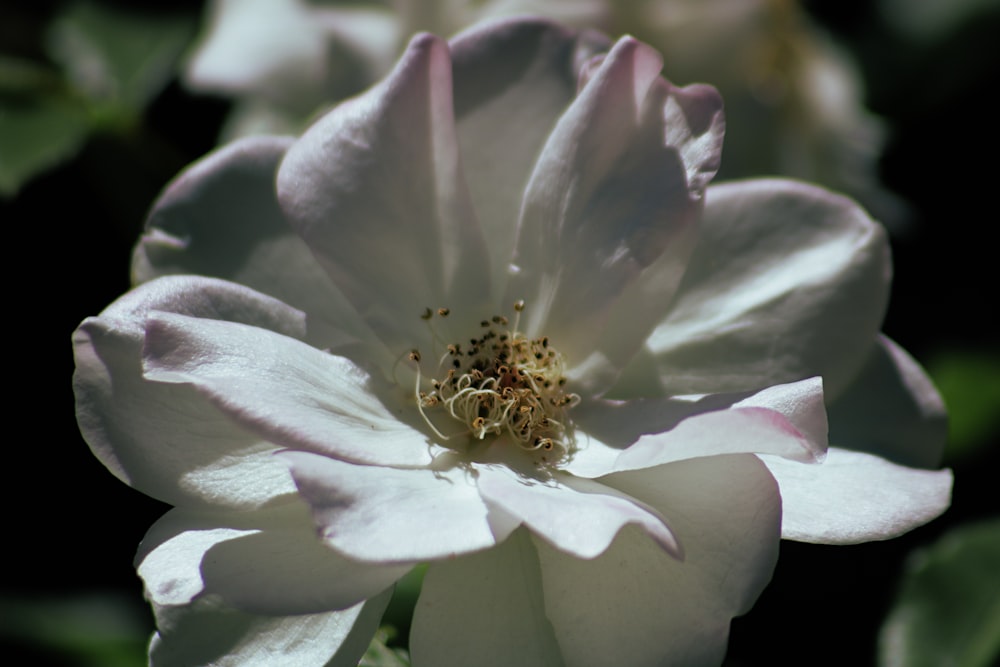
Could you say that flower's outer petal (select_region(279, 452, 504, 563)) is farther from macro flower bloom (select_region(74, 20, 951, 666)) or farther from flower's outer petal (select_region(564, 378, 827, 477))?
flower's outer petal (select_region(564, 378, 827, 477))

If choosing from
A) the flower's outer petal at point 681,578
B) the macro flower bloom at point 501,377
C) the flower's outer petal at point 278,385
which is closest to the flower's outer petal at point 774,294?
the macro flower bloom at point 501,377

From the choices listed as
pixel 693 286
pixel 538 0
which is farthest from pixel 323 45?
pixel 693 286

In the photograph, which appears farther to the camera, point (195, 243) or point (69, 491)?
point (69, 491)

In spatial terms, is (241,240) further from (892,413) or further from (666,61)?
(666,61)

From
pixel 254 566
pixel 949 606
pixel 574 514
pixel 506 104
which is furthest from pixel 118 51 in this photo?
pixel 949 606

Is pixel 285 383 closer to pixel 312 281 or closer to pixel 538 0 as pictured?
pixel 312 281

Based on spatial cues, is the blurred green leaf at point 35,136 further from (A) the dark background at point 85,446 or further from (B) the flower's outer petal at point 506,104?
(B) the flower's outer petal at point 506,104
